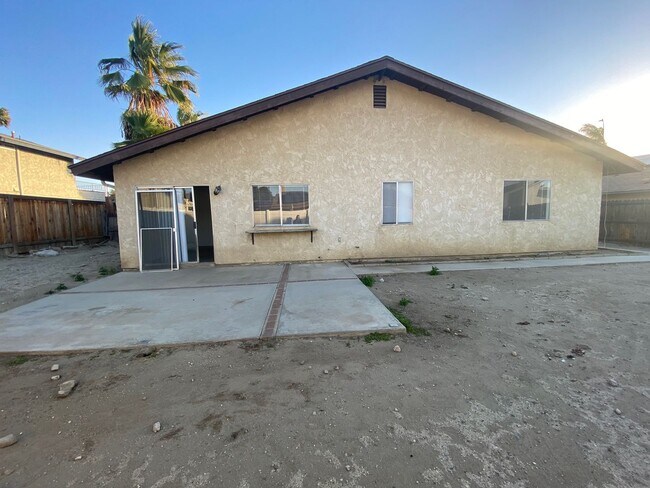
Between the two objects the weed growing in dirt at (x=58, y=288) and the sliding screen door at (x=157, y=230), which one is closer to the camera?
the weed growing in dirt at (x=58, y=288)

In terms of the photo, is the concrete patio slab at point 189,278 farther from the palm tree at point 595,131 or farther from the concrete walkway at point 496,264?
the palm tree at point 595,131

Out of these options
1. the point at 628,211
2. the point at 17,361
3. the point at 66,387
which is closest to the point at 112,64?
the point at 17,361

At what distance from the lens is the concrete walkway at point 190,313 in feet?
12.6

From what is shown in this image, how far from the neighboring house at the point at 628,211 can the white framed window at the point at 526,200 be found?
20.7ft

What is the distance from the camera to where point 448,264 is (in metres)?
8.66

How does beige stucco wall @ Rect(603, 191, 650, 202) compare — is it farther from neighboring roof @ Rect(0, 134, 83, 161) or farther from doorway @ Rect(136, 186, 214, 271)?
neighboring roof @ Rect(0, 134, 83, 161)

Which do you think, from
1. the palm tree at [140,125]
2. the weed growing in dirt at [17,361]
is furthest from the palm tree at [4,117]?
the weed growing in dirt at [17,361]

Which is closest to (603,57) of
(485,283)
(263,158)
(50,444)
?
(485,283)

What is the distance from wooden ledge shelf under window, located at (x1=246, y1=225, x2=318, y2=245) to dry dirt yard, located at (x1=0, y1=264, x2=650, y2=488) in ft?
16.9

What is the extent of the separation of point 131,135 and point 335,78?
1072 centimetres

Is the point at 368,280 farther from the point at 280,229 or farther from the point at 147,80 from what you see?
the point at 147,80

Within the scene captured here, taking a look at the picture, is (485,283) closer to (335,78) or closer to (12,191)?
(335,78)

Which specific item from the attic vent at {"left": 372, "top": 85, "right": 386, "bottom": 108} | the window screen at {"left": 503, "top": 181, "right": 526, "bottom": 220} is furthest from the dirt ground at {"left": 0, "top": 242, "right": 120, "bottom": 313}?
the window screen at {"left": 503, "top": 181, "right": 526, "bottom": 220}

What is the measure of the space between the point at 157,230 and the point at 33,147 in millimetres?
13687
